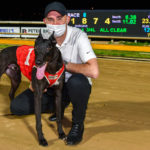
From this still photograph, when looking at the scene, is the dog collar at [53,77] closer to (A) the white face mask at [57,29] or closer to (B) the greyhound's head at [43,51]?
(B) the greyhound's head at [43,51]

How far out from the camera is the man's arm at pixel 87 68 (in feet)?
9.02

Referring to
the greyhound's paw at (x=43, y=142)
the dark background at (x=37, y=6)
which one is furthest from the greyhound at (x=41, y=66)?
the dark background at (x=37, y=6)

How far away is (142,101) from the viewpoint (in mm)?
4078

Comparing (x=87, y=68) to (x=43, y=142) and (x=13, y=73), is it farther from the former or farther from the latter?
(x=13, y=73)

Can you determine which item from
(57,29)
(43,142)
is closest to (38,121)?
(43,142)

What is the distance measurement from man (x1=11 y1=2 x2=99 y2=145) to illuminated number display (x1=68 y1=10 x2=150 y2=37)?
702 centimetres

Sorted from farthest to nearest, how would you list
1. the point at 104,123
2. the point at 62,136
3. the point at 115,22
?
the point at 115,22 → the point at 104,123 → the point at 62,136

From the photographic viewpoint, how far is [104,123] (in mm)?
3186

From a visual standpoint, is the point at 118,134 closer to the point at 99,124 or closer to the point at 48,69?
the point at 99,124

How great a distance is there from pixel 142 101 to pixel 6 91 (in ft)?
7.00

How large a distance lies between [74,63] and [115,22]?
733 cm

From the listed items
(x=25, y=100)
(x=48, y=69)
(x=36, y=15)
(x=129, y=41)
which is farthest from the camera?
(x=36, y=15)

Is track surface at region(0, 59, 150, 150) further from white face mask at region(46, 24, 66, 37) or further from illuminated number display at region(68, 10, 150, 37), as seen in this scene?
illuminated number display at region(68, 10, 150, 37)

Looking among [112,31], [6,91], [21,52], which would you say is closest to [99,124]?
[21,52]
